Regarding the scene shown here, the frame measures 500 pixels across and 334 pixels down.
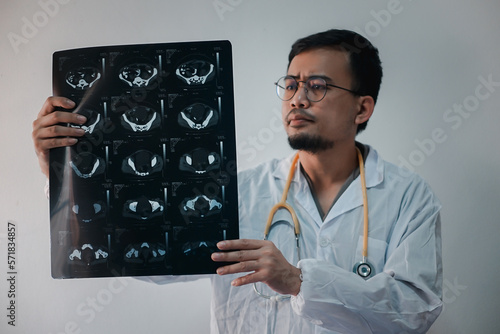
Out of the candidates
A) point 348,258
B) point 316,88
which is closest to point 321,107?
point 316,88

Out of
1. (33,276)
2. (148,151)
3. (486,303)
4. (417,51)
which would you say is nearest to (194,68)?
(148,151)

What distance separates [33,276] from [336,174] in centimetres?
84

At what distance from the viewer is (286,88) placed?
130cm

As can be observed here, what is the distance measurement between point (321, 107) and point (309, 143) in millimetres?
95

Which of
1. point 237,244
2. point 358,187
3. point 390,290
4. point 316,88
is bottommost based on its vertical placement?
point 390,290

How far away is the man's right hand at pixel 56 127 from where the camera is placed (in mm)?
1104

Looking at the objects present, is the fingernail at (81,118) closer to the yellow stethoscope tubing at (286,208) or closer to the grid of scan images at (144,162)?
the grid of scan images at (144,162)

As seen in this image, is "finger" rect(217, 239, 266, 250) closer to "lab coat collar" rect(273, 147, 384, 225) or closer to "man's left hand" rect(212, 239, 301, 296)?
"man's left hand" rect(212, 239, 301, 296)

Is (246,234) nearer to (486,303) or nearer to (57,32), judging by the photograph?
(486,303)

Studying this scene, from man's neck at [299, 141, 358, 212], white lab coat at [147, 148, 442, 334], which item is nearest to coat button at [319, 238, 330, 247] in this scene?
white lab coat at [147, 148, 442, 334]

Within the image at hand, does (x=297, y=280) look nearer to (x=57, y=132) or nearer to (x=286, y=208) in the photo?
(x=286, y=208)

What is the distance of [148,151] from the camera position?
1106 millimetres

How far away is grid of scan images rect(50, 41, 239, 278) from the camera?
1090 millimetres

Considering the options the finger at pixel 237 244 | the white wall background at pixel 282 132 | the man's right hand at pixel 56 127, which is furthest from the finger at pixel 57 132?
the finger at pixel 237 244
